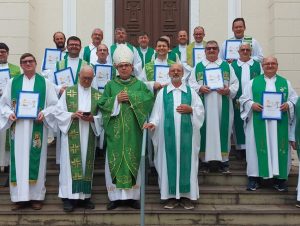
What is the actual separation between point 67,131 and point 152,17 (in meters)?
5.15

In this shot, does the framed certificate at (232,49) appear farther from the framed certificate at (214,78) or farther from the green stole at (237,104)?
the framed certificate at (214,78)

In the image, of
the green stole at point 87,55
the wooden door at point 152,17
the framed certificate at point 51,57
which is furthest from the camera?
the wooden door at point 152,17

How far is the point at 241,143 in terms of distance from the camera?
8.09m

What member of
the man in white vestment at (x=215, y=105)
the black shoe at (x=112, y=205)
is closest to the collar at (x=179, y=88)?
the man in white vestment at (x=215, y=105)

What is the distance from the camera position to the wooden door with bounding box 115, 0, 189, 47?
1120cm

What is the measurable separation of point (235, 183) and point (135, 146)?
169 centimetres

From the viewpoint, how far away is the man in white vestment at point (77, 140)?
6719 millimetres

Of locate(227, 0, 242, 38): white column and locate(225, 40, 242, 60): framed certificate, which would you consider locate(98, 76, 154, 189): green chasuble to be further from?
A: locate(227, 0, 242, 38): white column

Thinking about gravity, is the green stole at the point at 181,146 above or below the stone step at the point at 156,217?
above

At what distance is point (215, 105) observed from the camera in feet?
24.9

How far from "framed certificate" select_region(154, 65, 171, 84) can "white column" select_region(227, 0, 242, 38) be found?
3784 mm

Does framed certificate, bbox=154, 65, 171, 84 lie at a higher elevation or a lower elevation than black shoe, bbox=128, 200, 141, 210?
higher

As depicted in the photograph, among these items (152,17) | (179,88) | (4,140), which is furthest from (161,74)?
(152,17)

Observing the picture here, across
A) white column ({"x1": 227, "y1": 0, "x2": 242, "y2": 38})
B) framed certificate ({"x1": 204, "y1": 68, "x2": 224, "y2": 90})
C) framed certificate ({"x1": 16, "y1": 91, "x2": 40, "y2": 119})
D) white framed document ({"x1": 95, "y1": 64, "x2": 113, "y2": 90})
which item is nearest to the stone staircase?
framed certificate ({"x1": 16, "y1": 91, "x2": 40, "y2": 119})
